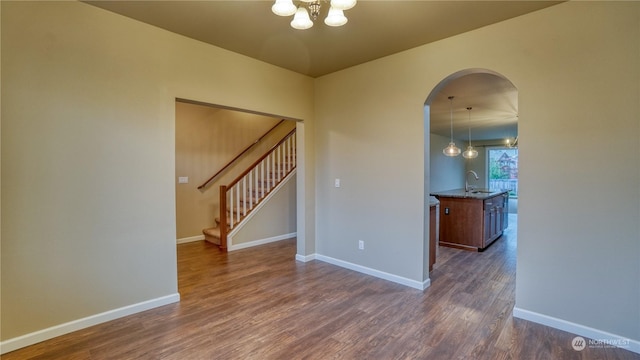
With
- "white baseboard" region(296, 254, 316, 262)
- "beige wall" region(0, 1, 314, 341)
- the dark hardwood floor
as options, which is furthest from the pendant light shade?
"white baseboard" region(296, 254, 316, 262)

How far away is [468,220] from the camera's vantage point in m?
4.82

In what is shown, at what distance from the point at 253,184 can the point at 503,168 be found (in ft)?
30.1

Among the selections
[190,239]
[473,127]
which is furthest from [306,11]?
[473,127]

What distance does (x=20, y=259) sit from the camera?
216 centimetres

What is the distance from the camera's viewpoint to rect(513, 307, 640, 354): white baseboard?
7.05 feet

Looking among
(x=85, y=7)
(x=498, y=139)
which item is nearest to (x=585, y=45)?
(x=85, y=7)

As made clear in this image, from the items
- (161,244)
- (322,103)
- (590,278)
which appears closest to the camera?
(590,278)

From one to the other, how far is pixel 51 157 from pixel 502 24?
3957 millimetres

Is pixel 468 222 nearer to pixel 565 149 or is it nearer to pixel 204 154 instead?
pixel 565 149

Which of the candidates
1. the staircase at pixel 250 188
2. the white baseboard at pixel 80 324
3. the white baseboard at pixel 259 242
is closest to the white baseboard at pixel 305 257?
the white baseboard at pixel 259 242

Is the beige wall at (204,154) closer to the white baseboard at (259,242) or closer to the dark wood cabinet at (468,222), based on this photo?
the white baseboard at (259,242)

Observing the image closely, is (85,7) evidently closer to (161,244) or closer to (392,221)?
(161,244)

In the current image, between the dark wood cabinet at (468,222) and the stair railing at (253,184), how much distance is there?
9.78ft

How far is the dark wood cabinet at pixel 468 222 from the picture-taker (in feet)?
15.4
